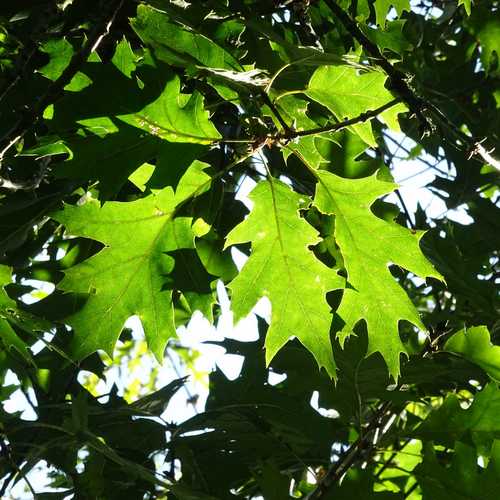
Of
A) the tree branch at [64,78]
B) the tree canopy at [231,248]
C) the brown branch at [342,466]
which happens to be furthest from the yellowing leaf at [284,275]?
the tree branch at [64,78]

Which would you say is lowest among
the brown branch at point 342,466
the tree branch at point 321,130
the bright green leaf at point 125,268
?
the brown branch at point 342,466

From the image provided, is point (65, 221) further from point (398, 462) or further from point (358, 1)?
point (398, 462)

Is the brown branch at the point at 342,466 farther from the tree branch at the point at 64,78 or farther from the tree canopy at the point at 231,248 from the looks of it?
the tree branch at the point at 64,78

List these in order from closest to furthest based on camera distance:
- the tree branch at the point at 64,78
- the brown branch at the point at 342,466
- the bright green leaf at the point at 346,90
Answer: the tree branch at the point at 64,78
the bright green leaf at the point at 346,90
the brown branch at the point at 342,466

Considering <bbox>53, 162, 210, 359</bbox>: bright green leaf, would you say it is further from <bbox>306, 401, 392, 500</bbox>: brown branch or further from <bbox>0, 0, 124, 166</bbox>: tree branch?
<bbox>306, 401, 392, 500</bbox>: brown branch

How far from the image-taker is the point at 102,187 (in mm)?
1416

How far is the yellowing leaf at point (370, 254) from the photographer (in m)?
1.55

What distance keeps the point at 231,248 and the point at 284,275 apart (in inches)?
16.2

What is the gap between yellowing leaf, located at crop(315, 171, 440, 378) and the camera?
5.08 feet

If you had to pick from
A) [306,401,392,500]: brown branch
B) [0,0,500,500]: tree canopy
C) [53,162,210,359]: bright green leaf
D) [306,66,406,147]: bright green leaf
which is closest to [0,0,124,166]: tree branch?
[0,0,500,500]: tree canopy

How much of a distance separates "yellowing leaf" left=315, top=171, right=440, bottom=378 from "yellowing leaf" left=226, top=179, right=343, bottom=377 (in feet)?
0.16

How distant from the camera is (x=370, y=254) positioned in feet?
5.13

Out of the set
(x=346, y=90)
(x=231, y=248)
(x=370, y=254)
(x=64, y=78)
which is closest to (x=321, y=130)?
(x=346, y=90)

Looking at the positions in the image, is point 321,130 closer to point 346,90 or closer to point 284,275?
point 346,90
